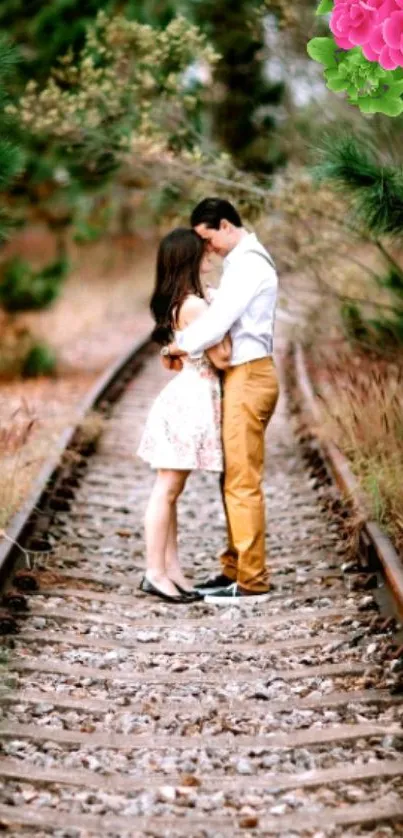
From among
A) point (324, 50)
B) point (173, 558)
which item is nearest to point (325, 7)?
point (324, 50)

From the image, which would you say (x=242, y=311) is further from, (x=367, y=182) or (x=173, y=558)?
(x=173, y=558)

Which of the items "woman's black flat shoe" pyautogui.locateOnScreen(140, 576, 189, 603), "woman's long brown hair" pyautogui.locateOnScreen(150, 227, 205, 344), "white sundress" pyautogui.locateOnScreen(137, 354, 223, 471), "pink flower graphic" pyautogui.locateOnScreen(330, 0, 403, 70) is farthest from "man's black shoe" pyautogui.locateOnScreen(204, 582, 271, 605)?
"pink flower graphic" pyautogui.locateOnScreen(330, 0, 403, 70)

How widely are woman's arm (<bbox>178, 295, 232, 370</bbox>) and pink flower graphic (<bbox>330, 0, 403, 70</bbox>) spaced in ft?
7.89

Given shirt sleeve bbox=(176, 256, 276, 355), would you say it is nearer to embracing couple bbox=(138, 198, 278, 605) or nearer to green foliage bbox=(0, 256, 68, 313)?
embracing couple bbox=(138, 198, 278, 605)

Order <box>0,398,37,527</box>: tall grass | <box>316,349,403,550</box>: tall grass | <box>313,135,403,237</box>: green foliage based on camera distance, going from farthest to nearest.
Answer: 1. <box>0,398,37,527</box>: tall grass
2. <box>316,349,403,550</box>: tall grass
3. <box>313,135,403,237</box>: green foliage

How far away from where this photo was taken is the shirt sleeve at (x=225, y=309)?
604cm

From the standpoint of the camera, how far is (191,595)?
6355 mm

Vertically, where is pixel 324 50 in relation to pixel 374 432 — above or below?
above

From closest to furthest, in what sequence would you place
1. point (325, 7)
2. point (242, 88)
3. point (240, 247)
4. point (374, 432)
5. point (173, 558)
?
point (325, 7) < point (240, 247) < point (173, 558) < point (374, 432) < point (242, 88)

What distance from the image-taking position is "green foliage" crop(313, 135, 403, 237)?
570 centimetres

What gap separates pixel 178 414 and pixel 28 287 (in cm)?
759

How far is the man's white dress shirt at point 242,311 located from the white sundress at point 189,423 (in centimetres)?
18

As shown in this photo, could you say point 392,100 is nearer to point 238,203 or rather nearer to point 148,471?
point 148,471

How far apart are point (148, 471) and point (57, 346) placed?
668cm
